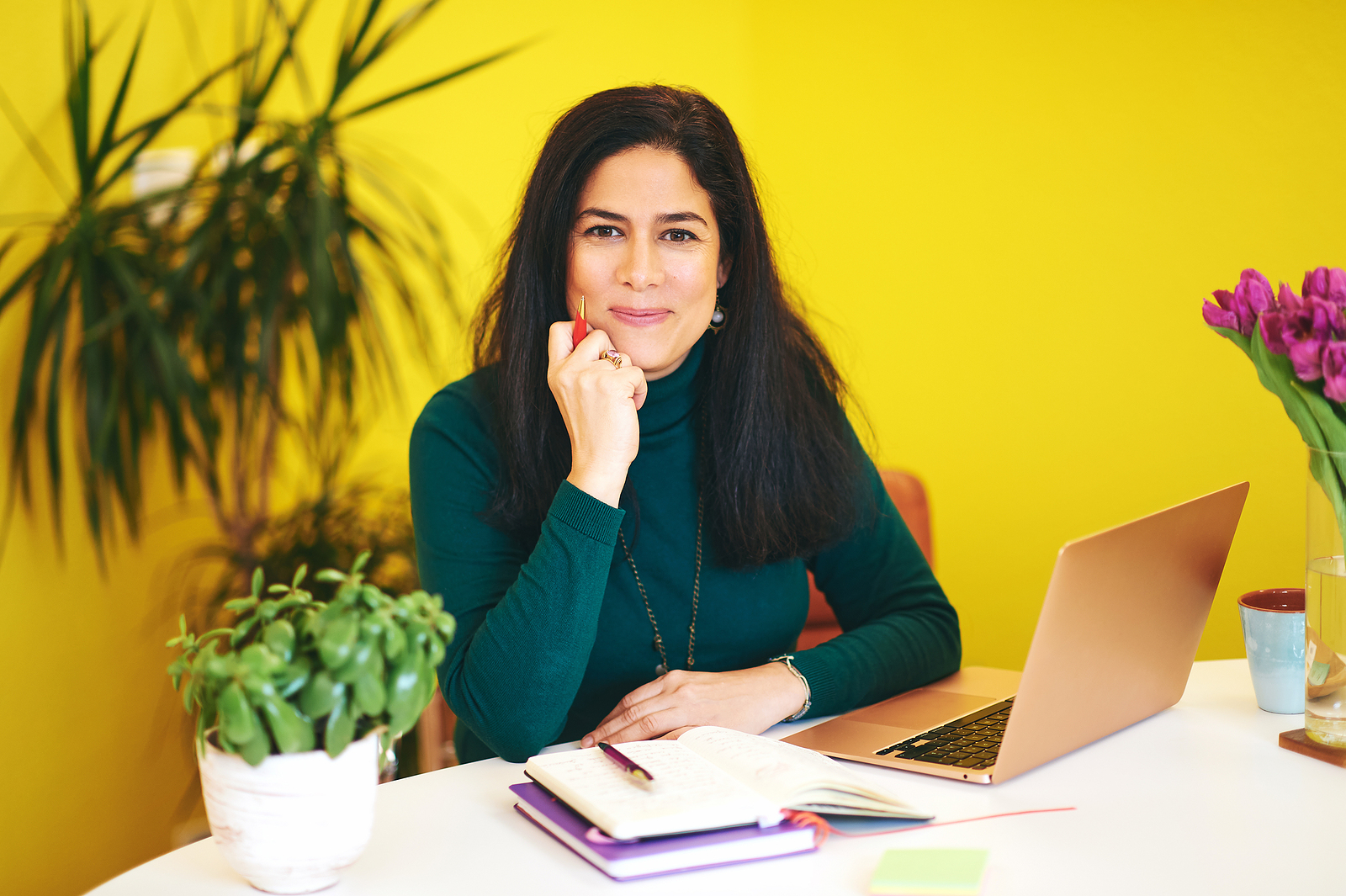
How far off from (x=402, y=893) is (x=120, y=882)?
23 centimetres

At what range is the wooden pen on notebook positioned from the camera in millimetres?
841

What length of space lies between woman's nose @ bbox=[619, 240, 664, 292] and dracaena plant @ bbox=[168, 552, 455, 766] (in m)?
0.71

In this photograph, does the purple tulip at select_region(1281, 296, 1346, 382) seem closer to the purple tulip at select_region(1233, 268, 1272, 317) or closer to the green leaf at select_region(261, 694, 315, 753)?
Answer: the purple tulip at select_region(1233, 268, 1272, 317)

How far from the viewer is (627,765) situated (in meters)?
0.87

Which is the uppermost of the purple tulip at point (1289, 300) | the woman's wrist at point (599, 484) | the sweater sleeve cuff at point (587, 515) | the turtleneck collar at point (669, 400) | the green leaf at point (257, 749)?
the purple tulip at point (1289, 300)

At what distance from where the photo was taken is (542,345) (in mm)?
1477

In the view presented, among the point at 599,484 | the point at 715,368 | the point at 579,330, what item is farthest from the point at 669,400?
the point at 599,484

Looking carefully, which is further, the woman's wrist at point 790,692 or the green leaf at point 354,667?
the woman's wrist at point 790,692

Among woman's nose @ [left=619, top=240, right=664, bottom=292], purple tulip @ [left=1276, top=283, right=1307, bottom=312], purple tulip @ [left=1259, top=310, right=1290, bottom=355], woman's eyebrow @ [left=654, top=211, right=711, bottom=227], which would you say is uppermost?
woman's eyebrow @ [left=654, top=211, right=711, bottom=227]

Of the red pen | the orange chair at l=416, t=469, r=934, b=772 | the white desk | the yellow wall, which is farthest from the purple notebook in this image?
the yellow wall

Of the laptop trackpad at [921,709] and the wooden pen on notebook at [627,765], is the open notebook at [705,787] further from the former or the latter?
the laptop trackpad at [921,709]

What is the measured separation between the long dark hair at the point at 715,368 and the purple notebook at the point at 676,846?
58 cm

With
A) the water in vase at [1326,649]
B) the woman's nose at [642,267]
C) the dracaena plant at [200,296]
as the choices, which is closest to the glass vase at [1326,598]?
the water in vase at [1326,649]

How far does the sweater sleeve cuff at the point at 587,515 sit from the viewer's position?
116 centimetres
